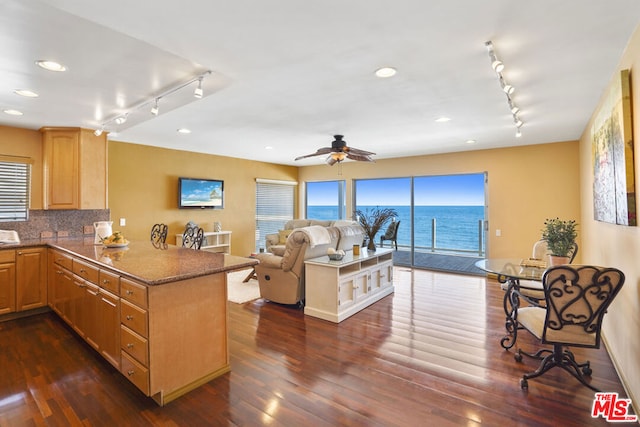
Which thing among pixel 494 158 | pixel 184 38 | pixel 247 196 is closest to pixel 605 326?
pixel 494 158

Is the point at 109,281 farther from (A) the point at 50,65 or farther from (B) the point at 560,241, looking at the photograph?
(B) the point at 560,241

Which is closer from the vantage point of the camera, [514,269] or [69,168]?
[514,269]

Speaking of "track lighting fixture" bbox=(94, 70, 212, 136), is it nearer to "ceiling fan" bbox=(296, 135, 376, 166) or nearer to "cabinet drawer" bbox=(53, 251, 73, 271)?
"cabinet drawer" bbox=(53, 251, 73, 271)

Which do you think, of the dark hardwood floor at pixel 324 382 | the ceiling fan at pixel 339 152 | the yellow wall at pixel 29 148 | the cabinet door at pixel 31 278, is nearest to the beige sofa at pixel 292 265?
the dark hardwood floor at pixel 324 382

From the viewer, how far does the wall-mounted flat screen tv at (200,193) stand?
6.34m

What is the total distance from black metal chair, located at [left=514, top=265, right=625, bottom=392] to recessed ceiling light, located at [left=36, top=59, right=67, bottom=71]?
394 cm

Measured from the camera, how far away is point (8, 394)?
7.65ft

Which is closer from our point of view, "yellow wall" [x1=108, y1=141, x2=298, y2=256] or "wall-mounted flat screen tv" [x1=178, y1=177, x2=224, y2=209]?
"yellow wall" [x1=108, y1=141, x2=298, y2=256]

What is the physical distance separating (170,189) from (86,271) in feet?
11.5

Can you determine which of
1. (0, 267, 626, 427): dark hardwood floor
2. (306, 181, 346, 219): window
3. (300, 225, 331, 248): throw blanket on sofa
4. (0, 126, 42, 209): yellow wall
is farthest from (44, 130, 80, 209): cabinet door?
(306, 181, 346, 219): window

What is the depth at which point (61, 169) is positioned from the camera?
432cm

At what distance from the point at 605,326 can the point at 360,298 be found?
2.65 m

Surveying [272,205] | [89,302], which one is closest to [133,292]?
[89,302]

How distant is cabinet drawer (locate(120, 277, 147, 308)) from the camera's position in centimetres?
218
